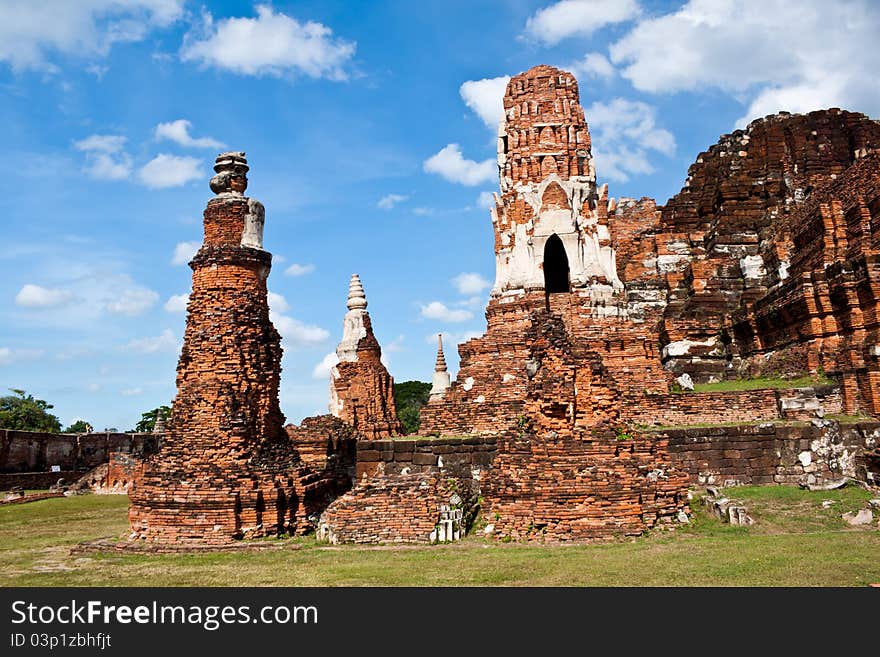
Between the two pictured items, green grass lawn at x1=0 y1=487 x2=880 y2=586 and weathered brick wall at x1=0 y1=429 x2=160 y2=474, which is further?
weathered brick wall at x1=0 y1=429 x2=160 y2=474

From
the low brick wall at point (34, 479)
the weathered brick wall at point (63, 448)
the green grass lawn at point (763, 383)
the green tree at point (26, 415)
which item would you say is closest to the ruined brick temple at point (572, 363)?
the green grass lawn at point (763, 383)

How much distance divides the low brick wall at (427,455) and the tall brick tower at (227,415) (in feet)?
8.02

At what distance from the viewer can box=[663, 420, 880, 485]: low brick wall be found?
12984 millimetres

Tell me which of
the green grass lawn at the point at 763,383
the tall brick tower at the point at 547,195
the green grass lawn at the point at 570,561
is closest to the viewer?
the green grass lawn at the point at 570,561

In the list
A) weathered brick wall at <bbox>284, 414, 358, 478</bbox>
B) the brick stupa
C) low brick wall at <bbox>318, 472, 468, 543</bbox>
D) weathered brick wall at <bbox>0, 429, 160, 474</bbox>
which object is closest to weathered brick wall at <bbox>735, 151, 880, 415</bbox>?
low brick wall at <bbox>318, 472, 468, 543</bbox>

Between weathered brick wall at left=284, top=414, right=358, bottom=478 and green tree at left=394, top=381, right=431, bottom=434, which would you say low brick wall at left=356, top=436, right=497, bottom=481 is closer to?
weathered brick wall at left=284, top=414, right=358, bottom=478

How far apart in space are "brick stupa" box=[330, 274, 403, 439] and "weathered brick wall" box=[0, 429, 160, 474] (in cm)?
978

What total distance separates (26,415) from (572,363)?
168 ft

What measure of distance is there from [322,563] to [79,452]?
98.4ft

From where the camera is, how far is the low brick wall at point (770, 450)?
42.6 ft

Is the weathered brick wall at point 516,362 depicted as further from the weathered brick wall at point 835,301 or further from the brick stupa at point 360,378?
the brick stupa at point 360,378

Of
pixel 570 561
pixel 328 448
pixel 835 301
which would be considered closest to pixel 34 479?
pixel 328 448

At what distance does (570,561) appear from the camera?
8.37 metres

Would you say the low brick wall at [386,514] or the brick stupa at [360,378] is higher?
the brick stupa at [360,378]
